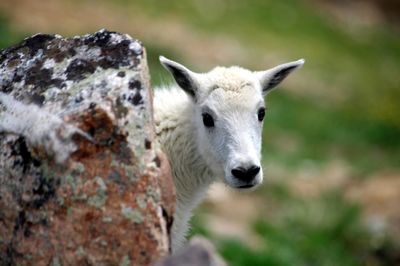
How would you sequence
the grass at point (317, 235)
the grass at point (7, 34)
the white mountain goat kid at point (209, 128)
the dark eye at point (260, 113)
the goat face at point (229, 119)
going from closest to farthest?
1. the goat face at point (229, 119)
2. the white mountain goat kid at point (209, 128)
3. the dark eye at point (260, 113)
4. the grass at point (317, 235)
5. the grass at point (7, 34)

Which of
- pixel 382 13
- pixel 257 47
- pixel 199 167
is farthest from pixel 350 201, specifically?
pixel 382 13

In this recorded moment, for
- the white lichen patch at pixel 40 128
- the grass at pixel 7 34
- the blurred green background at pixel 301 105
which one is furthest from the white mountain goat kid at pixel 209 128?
the grass at pixel 7 34

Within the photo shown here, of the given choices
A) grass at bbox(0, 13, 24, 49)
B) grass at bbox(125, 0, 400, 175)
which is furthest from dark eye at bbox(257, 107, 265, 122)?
grass at bbox(125, 0, 400, 175)

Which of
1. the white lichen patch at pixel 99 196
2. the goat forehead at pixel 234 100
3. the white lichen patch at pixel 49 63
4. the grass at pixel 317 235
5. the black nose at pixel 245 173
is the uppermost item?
the white lichen patch at pixel 49 63

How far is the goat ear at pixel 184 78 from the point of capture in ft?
20.8

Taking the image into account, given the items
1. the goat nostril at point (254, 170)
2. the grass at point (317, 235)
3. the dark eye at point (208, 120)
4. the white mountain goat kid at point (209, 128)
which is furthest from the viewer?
the grass at point (317, 235)

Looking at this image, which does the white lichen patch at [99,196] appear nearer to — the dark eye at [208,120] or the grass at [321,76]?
the dark eye at [208,120]

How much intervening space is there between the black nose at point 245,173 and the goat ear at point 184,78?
102 centimetres

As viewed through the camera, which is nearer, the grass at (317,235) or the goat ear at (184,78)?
the goat ear at (184,78)

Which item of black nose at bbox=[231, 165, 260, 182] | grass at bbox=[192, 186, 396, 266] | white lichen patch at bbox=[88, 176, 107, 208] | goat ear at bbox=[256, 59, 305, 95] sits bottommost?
grass at bbox=[192, 186, 396, 266]

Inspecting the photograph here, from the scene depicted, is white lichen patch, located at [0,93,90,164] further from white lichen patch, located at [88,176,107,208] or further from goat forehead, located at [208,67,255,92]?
goat forehead, located at [208,67,255,92]

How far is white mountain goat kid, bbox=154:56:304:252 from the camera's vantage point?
603 centimetres

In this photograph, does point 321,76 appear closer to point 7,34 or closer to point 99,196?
point 7,34

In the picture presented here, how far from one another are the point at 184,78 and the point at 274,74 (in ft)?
3.01
